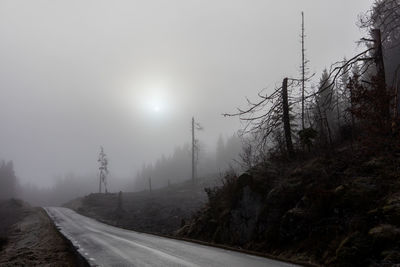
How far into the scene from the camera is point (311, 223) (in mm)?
10289

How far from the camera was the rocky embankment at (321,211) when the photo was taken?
26.0ft

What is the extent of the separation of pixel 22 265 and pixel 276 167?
38.0 ft

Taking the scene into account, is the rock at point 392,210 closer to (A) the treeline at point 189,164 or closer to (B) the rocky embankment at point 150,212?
(B) the rocky embankment at point 150,212

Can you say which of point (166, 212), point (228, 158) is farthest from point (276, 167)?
point (228, 158)

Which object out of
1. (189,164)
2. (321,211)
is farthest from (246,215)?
(189,164)

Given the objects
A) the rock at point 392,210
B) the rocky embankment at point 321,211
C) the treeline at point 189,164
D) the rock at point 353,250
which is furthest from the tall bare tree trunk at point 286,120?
the treeline at point 189,164

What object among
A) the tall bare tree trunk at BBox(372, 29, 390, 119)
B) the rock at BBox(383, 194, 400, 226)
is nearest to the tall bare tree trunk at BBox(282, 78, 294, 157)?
the tall bare tree trunk at BBox(372, 29, 390, 119)

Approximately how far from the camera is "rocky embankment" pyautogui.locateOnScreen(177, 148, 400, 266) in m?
7.93

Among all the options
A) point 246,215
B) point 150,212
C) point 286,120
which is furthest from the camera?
point 150,212

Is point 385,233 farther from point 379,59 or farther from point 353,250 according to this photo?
point 379,59

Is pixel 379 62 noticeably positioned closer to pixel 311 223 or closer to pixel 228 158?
pixel 311 223

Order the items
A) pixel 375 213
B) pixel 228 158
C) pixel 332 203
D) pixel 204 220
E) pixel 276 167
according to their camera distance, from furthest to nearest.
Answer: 1. pixel 228 158
2. pixel 204 220
3. pixel 276 167
4. pixel 332 203
5. pixel 375 213

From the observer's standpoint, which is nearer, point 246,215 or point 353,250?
point 353,250

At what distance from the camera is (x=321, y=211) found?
33.8 feet
